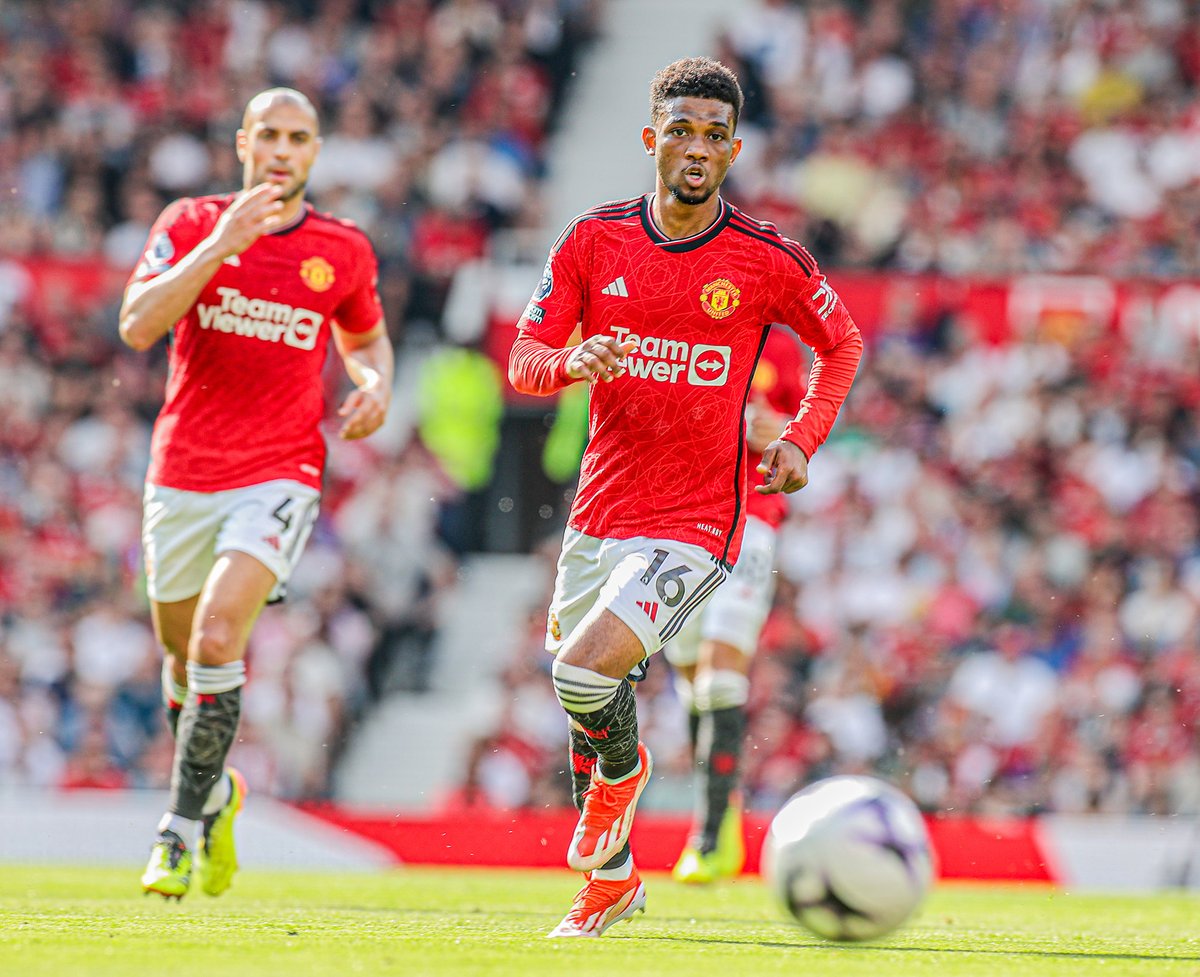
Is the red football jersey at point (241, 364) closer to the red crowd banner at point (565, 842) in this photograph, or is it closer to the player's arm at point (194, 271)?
the player's arm at point (194, 271)

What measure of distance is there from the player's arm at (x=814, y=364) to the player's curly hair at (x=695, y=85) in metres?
0.63

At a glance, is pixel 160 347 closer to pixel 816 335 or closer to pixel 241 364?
pixel 241 364

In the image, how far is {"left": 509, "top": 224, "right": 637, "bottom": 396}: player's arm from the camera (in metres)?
6.34

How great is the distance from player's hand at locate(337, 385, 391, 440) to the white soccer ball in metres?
2.73

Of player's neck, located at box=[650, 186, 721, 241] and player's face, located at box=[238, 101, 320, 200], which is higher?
player's face, located at box=[238, 101, 320, 200]

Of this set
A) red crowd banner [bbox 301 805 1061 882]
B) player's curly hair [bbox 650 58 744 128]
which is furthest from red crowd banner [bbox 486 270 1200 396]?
player's curly hair [bbox 650 58 744 128]

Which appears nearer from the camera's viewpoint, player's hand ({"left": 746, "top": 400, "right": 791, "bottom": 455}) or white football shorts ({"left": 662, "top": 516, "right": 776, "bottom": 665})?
player's hand ({"left": 746, "top": 400, "right": 791, "bottom": 455})

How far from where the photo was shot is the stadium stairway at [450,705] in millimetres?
16047

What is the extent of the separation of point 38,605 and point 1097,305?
9.81 metres

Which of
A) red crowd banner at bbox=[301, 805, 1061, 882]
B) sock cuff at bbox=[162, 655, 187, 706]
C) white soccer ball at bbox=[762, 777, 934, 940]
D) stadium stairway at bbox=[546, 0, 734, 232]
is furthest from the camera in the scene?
stadium stairway at bbox=[546, 0, 734, 232]

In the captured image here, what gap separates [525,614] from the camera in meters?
16.7

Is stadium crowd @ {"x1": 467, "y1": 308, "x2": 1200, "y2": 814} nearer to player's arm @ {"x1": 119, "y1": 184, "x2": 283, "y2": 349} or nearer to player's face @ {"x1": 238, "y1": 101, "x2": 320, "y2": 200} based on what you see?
player's face @ {"x1": 238, "y1": 101, "x2": 320, "y2": 200}

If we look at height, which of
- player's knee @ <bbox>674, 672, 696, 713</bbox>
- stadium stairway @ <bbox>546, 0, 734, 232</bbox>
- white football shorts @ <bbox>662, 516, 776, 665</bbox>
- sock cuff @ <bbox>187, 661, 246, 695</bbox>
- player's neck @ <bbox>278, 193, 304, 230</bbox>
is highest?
stadium stairway @ <bbox>546, 0, 734, 232</bbox>

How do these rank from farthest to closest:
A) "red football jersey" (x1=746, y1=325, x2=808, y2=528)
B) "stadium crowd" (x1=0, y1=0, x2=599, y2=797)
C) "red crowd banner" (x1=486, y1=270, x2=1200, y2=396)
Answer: "red crowd banner" (x1=486, y1=270, x2=1200, y2=396) < "stadium crowd" (x1=0, y1=0, x2=599, y2=797) < "red football jersey" (x1=746, y1=325, x2=808, y2=528)
